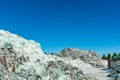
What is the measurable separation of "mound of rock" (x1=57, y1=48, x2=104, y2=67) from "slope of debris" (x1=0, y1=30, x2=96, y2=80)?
4076 cm

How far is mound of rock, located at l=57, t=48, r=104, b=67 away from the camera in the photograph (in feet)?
230


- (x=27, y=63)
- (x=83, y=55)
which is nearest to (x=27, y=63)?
(x=27, y=63)

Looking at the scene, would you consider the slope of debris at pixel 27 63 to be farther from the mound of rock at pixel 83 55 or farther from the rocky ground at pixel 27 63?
the mound of rock at pixel 83 55

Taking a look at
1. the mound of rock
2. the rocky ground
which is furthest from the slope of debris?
the mound of rock

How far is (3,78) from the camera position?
2200 centimetres

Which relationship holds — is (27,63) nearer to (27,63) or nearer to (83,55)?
(27,63)

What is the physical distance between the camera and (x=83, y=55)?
73188 millimetres

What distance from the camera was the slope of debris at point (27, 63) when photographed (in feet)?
77.9

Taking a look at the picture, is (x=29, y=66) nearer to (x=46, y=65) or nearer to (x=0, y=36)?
(x=46, y=65)

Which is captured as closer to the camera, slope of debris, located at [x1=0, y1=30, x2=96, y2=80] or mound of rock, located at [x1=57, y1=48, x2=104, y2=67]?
slope of debris, located at [x1=0, y1=30, x2=96, y2=80]

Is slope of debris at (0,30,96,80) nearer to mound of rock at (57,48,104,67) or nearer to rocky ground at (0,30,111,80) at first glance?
rocky ground at (0,30,111,80)

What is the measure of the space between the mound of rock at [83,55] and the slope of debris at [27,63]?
134 ft

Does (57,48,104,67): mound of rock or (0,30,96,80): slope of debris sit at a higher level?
(57,48,104,67): mound of rock

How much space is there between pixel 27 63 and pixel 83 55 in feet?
159
